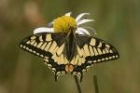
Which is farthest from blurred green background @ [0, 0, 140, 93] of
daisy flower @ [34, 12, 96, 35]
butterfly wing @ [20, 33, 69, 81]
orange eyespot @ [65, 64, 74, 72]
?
orange eyespot @ [65, 64, 74, 72]

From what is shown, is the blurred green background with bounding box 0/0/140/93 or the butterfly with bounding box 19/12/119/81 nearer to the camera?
the butterfly with bounding box 19/12/119/81

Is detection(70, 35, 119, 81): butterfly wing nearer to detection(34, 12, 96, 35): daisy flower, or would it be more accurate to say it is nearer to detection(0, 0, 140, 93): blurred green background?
detection(34, 12, 96, 35): daisy flower

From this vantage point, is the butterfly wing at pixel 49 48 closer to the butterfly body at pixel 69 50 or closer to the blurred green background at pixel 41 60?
the butterfly body at pixel 69 50

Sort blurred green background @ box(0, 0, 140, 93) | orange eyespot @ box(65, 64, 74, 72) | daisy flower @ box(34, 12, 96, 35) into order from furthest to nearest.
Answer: blurred green background @ box(0, 0, 140, 93) → daisy flower @ box(34, 12, 96, 35) → orange eyespot @ box(65, 64, 74, 72)

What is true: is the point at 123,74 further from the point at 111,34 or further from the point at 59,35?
the point at 59,35

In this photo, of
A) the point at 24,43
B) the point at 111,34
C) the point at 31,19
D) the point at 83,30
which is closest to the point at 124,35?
the point at 111,34

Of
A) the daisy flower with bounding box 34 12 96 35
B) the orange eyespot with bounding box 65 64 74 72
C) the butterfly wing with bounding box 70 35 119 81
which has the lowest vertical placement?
the orange eyespot with bounding box 65 64 74 72

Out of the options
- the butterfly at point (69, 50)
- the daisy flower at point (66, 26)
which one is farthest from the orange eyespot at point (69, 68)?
the daisy flower at point (66, 26)
